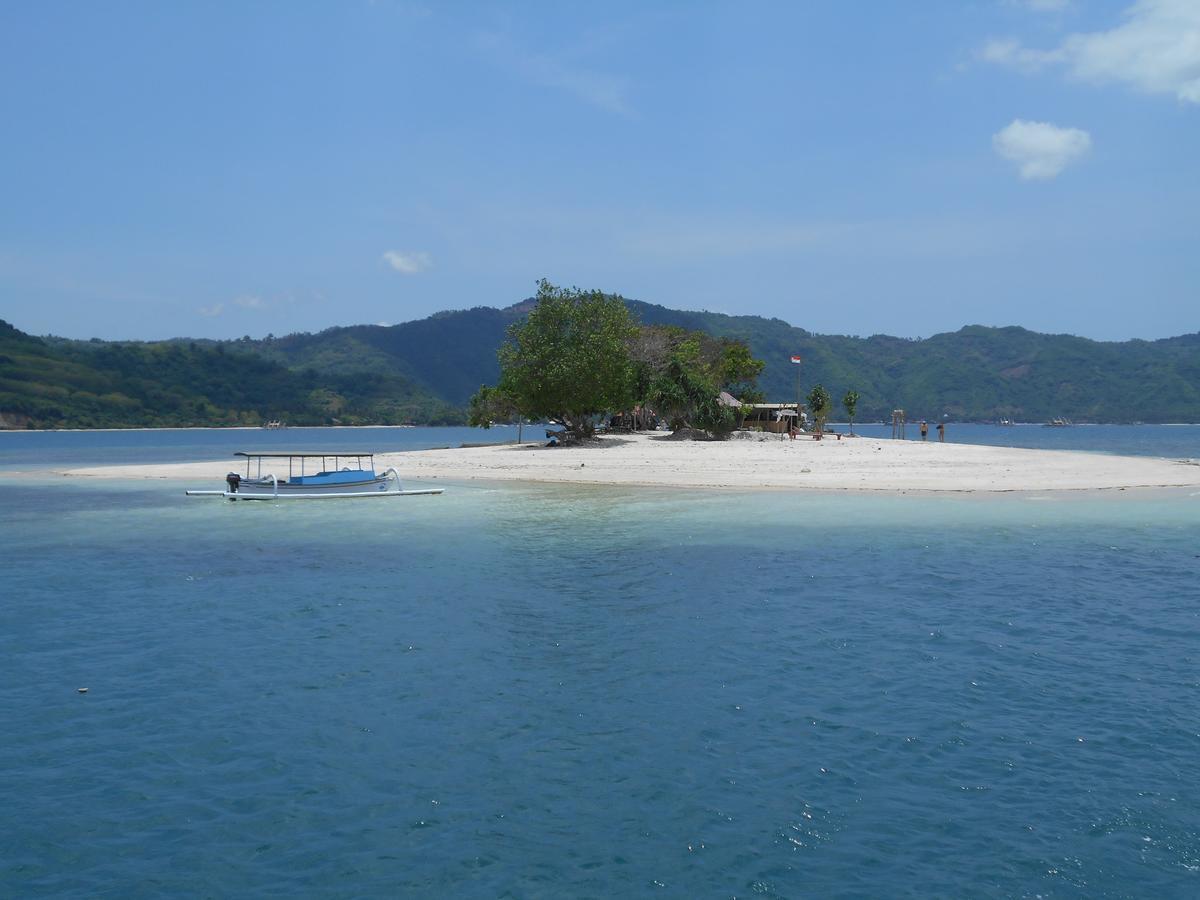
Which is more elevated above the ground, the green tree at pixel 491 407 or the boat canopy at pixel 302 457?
the green tree at pixel 491 407

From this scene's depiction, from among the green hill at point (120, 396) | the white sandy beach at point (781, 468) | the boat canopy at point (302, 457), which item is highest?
the green hill at point (120, 396)

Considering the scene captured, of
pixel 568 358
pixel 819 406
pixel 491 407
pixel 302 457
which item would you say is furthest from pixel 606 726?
pixel 819 406

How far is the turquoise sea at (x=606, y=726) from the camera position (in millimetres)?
7094

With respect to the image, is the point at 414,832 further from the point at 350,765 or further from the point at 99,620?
the point at 99,620

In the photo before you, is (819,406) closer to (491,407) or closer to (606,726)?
(491,407)

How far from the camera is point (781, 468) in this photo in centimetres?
4559

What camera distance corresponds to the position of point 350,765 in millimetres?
8977

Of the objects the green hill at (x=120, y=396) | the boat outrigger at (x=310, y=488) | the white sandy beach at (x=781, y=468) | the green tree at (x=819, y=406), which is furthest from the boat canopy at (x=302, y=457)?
the green hill at (x=120, y=396)

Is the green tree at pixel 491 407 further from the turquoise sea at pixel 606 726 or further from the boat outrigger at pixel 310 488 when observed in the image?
the turquoise sea at pixel 606 726

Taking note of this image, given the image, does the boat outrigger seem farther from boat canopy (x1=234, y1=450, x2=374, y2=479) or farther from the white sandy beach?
the white sandy beach

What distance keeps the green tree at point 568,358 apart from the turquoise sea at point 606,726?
1486 inches

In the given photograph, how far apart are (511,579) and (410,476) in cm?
3061

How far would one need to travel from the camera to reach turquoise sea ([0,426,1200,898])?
23.3ft

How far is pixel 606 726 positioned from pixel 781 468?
36.8 metres
